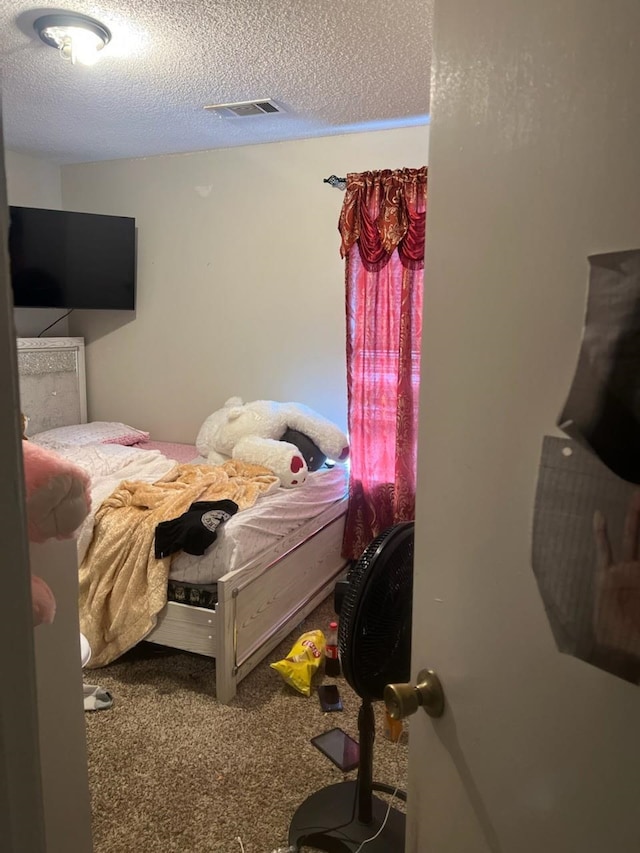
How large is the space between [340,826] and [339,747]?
362mm

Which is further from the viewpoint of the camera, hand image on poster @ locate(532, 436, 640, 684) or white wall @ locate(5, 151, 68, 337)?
white wall @ locate(5, 151, 68, 337)

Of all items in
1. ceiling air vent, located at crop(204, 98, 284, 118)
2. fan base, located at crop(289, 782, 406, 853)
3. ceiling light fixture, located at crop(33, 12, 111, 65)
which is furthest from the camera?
ceiling air vent, located at crop(204, 98, 284, 118)

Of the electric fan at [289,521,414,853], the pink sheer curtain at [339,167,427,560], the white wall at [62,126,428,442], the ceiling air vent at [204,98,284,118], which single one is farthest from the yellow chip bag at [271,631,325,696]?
the ceiling air vent at [204,98,284,118]

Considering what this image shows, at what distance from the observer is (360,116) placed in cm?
303

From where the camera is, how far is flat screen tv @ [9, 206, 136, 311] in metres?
3.50

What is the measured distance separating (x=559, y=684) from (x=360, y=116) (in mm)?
3015

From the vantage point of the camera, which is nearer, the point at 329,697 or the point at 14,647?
the point at 14,647

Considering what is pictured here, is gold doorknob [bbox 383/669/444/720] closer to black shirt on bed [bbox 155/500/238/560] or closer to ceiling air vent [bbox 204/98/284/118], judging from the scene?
black shirt on bed [bbox 155/500/238/560]

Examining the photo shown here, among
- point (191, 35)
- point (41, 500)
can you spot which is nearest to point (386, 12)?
point (191, 35)

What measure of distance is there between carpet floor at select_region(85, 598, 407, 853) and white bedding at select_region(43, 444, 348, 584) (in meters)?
0.46

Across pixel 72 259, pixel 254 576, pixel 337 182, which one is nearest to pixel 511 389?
pixel 254 576

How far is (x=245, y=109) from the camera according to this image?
9.63 ft

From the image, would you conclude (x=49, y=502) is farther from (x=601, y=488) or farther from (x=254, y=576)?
(x=254, y=576)

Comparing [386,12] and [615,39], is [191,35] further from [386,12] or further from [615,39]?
[615,39]
